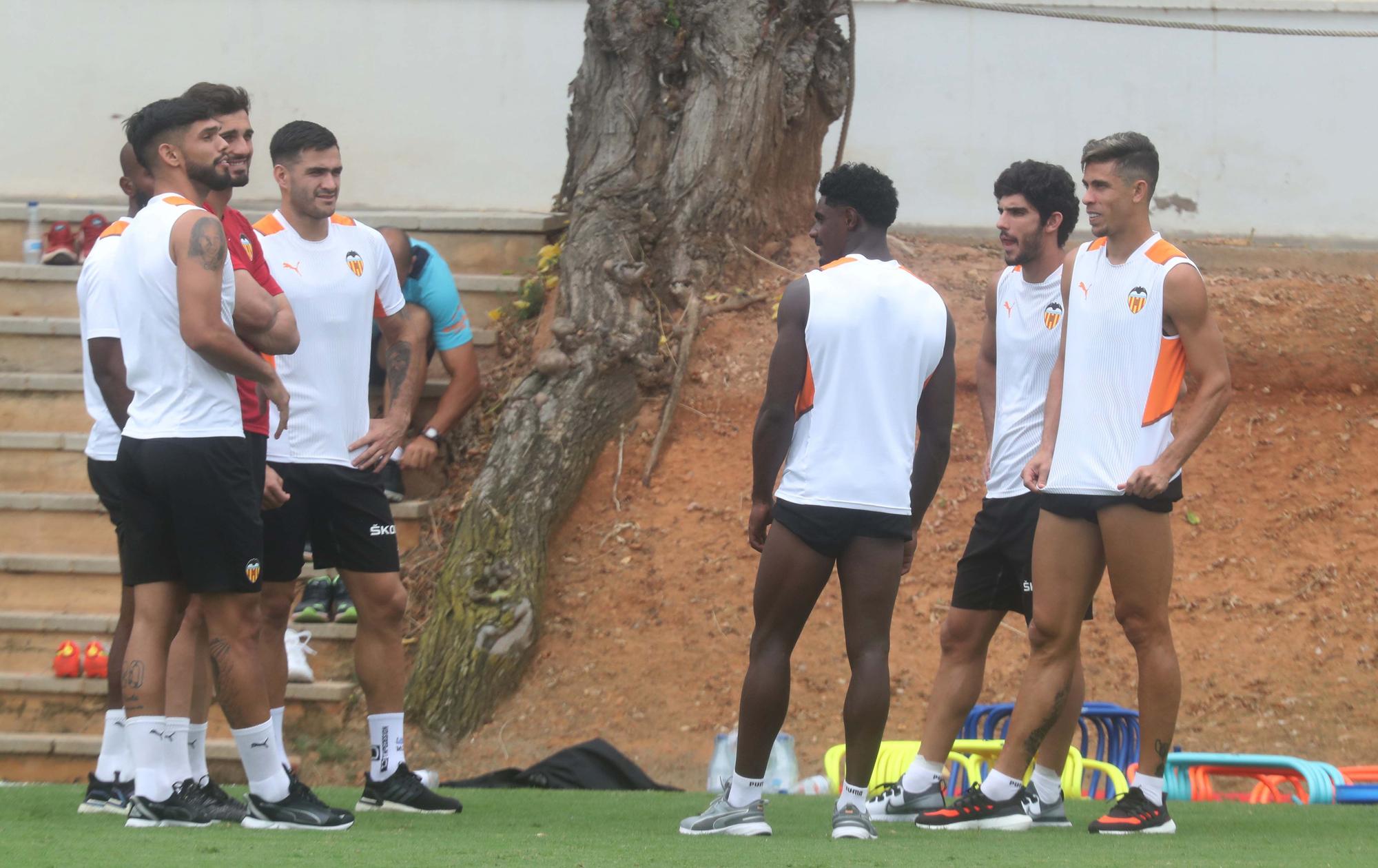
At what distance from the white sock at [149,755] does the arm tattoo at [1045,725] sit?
104 inches

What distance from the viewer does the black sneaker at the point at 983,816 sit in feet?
16.9

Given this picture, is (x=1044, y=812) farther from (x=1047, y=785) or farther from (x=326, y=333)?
(x=326, y=333)

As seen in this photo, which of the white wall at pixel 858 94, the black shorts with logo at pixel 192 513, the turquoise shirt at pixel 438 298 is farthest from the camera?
the white wall at pixel 858 94

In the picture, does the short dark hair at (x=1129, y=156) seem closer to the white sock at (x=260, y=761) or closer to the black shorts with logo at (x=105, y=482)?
the white sock at (x=260, y=761)

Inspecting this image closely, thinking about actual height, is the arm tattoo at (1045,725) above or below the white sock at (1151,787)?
above

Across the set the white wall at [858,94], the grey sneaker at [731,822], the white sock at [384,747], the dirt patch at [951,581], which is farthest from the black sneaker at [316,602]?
the white wall at [858,94]

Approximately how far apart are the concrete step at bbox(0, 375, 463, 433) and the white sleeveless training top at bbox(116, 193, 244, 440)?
4.65 meters

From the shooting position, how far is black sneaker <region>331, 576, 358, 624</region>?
805cm

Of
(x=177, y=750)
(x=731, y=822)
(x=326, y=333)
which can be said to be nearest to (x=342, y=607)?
(x=326, y=333)

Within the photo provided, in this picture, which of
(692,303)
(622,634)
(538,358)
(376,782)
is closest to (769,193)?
(692,303)

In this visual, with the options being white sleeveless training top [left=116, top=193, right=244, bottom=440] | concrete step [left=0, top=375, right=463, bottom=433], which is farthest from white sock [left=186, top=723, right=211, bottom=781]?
concrete step [left=0, top=375, right=463, bottom=433]

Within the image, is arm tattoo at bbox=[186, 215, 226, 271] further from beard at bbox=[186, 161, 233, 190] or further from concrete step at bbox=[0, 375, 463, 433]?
concrete step at bbox=[0, 375, 463, 433]

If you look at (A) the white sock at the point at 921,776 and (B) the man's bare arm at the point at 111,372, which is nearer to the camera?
(B) the man's bare arm at the point at 111,372

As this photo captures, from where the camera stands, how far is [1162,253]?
16.8 feet
